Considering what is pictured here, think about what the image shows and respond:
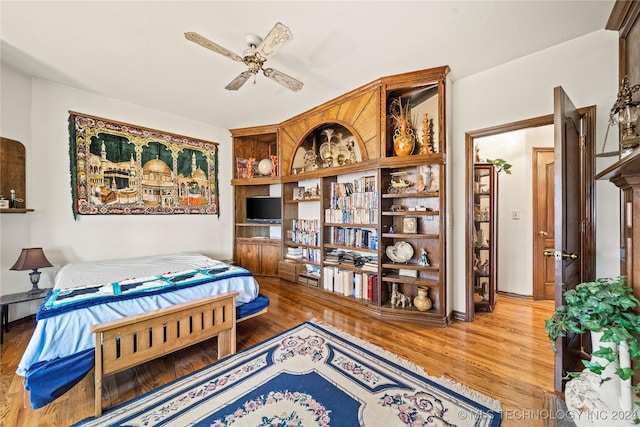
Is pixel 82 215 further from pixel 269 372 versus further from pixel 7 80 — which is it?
pixel 269 372

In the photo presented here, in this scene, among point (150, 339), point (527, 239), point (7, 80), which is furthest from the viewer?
point (527, 239)

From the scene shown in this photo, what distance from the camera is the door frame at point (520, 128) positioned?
1.93 metres

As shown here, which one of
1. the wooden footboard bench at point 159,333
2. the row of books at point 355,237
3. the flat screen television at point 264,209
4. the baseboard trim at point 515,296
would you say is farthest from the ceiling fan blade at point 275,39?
the baseboard trim at point 515,296

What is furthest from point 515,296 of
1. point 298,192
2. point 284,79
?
point 284,79

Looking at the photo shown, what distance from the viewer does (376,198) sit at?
9.43ft

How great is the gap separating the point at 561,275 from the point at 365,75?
245 cm

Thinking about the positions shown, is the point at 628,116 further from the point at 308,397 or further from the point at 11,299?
the point at 11,299

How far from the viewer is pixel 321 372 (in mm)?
1778

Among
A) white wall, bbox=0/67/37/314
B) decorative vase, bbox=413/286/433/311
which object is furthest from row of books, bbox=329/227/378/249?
white wall, bbox=0/67/37/314

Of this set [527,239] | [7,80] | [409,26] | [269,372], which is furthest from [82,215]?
[527,239]

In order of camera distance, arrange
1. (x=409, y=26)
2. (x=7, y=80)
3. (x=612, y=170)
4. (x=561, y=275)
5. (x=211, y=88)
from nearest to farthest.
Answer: (x=612, y=170) → (x=561, y=275) → (x=409, y=26) → (x=7, y=80) → (x=211, y=88)

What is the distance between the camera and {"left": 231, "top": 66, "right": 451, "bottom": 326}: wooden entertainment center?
103 inches

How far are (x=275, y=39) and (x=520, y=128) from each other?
7.95 ft

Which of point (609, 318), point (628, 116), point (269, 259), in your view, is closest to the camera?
point (609, 318)
